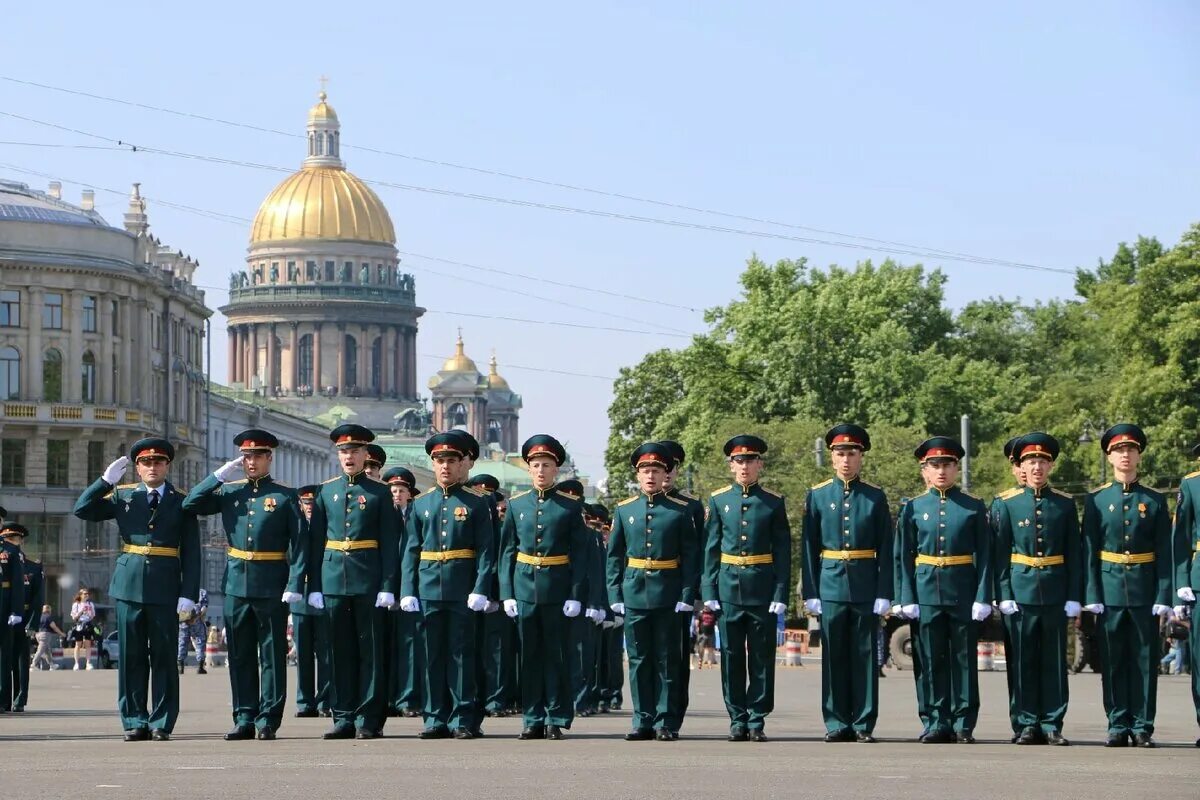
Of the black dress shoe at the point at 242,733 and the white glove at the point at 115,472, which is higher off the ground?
the white glove at the point at 115,472

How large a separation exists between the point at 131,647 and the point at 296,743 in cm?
131

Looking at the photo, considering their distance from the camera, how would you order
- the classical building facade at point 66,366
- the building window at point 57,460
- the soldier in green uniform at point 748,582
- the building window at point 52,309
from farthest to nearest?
the building window at point 52,309 → the building window at point 57,460 → the classical building facade at point 66,366 → the soldier in green uniform at point 748,582

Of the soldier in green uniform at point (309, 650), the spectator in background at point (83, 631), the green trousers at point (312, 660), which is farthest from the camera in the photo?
the spectator in background at point (83, 631)

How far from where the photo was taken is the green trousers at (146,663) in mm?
17641

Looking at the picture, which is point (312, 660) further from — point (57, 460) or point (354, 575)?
point (57, 460)

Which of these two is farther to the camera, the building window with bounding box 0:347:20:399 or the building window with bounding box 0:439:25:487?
the building window with bounding box 0:347:20:399

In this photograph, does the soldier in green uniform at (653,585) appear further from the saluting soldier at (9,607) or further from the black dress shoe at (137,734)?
the saluting soldier at (9,607)

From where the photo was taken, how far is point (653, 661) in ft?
58.6

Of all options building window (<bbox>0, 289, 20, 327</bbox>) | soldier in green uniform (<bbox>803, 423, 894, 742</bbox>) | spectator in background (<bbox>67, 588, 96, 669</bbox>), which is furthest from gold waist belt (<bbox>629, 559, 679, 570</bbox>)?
building window (<bbox>0, 289, 20, 327</bbox>)

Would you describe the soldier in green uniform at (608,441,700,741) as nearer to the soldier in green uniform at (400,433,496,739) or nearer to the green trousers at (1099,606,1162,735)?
the soldier in green uniform at (400,433,496,739)

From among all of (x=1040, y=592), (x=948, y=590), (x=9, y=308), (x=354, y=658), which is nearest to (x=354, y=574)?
(x=354, y=658)

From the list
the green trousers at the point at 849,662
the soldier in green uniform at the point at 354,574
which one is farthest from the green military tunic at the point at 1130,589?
the soldier in green uniform at the point at 354,574

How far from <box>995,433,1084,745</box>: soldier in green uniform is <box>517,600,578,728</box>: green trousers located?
2.94m

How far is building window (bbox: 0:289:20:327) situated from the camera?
91875mm
